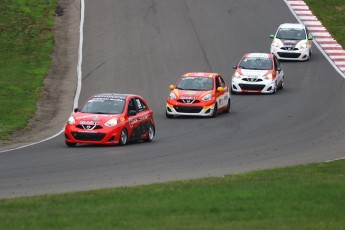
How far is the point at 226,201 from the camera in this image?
14.8m

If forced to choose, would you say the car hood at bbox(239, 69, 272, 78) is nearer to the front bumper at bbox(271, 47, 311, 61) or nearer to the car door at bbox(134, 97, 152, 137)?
the front bumper at bbox(271, 47, 311, 61)

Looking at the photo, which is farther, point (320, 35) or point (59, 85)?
point (320, 35)

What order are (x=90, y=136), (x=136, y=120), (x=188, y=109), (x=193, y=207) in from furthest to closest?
(x=188, y=109), (x=136, y=120), (x=90, y=136), (x=193, y=207)

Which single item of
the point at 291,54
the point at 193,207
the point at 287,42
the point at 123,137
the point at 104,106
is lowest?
the point at 291,54

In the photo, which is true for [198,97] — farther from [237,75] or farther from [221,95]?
[237,75]

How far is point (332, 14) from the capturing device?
5347 centimetres

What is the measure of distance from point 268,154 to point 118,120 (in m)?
4.32

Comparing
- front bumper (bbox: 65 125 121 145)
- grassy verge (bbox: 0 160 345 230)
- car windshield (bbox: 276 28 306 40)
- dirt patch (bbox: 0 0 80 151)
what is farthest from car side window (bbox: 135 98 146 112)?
car windshield (bbox: 276 28 306 40)

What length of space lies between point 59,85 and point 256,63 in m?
7.76

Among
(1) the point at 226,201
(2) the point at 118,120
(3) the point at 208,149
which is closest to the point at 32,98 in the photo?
(2) the point at 118,120

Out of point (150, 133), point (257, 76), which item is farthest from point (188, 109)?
point (257, 76)

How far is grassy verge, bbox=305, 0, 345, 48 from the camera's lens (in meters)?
49.9

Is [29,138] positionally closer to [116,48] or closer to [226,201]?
[226,201]

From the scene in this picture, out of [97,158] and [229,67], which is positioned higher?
[97,158]
